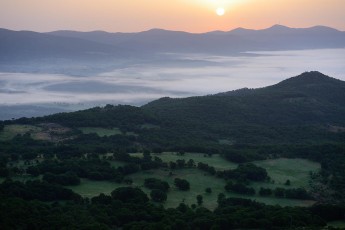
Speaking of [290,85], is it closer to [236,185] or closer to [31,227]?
[236,185]

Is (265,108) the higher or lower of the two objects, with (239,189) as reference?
higher

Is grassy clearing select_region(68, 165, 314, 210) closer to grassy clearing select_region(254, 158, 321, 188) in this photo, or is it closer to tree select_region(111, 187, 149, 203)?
tree select_region(111, 187, 149, 203)

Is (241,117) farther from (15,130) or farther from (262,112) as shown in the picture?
(15,130)

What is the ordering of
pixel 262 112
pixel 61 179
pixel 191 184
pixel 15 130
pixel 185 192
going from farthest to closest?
pixel 262 112
pixel 15 130
pixel 191 184
pixel 185 192
pixel 61 179

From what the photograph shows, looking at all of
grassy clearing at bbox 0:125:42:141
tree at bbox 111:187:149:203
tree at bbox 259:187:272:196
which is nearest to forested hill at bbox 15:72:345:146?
grassy clearing at bbox 0:125:42:141

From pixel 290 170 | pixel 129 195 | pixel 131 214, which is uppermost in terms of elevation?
pixel 290 170

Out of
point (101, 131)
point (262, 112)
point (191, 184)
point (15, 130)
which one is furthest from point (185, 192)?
point (262, 112)

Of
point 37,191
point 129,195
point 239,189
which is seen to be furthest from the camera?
point 239,189
